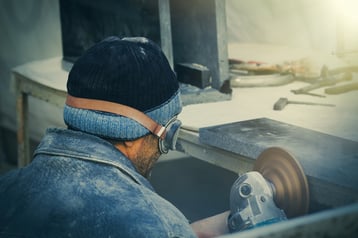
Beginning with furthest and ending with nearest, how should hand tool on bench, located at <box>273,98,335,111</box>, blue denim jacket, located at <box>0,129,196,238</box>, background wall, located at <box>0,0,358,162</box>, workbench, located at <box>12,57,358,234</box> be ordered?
background wall, located at <box>0,0,358,162</box>, hand tool on bench, located at <box>273,98,335,111</box>, workbench, located at <box>12,57,358,234</box>, blue denim jacket, located at <box>0,129,196,238</box>

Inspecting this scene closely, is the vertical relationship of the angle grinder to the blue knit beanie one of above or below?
below

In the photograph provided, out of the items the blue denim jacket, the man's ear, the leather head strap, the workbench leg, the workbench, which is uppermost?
the leather head strap

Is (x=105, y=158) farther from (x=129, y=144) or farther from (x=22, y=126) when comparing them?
(x=22, y=126)

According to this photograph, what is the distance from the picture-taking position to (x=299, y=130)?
2.11 m

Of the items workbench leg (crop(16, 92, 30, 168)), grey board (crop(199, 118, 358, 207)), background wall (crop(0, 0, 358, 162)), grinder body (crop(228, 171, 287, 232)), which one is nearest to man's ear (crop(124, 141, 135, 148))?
grinder body (crop(228, 171, 287, 232))

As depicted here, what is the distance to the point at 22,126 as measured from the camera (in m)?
3.41

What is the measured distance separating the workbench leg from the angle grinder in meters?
Result: 1.82

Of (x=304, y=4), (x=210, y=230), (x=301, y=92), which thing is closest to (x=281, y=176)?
(x=210, y=230)

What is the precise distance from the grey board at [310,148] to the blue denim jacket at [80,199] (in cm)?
51

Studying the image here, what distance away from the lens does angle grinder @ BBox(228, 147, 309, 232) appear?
1.73 metres

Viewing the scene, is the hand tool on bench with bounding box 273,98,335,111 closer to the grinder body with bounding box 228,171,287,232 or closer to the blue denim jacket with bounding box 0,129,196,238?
the grinder body with bounding box 228,171,287,232

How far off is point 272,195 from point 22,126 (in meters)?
2.00

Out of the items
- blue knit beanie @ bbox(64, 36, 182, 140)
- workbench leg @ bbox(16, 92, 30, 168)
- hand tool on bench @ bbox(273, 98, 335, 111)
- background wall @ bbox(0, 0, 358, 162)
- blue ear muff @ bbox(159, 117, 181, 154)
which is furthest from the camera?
Answer: background wall @ bbox(0, 0, 358, 162)

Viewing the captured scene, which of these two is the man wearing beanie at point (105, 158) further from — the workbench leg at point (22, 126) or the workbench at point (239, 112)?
the workbench leg at point (22, 126)
